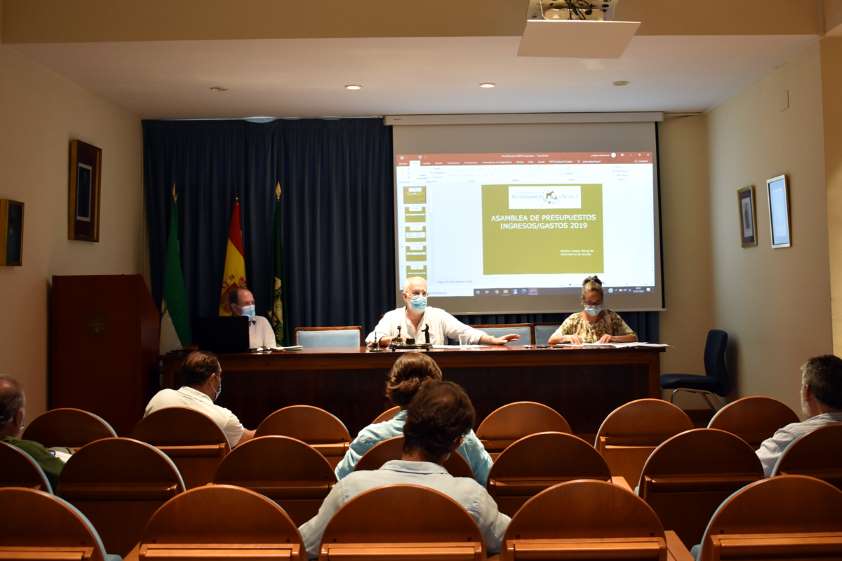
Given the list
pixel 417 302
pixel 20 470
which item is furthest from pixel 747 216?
pixel 20 470

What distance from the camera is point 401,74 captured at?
20.0 feet

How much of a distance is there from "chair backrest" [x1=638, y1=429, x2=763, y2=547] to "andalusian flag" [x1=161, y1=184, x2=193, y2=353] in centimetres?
535

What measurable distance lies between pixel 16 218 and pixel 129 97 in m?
1.77

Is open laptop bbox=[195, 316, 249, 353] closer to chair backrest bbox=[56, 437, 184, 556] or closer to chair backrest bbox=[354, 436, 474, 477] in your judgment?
chair backrest bbox=[56, 437, 184, 556]

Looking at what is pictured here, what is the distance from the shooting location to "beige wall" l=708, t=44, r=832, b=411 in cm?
559

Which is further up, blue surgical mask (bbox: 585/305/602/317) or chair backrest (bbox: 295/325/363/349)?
blue surgical mask (bbox: 585/305/602/317)

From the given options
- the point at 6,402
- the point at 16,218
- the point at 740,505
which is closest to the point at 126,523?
the point at 6,402

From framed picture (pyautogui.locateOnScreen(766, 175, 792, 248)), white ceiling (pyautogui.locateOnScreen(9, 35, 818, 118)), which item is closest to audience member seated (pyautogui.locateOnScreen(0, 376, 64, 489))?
white ceiling (pyautogui.locateOnScreen(9, 35, 818, 118))

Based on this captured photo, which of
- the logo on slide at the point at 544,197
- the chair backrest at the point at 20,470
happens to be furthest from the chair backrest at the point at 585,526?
the logo on slide at the point at 544,197

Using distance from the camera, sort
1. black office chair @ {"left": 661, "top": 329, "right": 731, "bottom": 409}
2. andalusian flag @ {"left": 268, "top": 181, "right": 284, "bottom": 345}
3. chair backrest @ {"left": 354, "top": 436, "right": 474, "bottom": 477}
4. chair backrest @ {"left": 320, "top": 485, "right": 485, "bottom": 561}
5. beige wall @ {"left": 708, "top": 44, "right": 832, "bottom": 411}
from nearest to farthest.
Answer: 1. chair backrest @ {"left": 320, "top": 485, "right": 485, "bottom": 561}
2. chair backrest @ {"left": 354, "top": 436, "right": 474, "bottom": 477}
3. beige wall @ {"left": 708, "top": 44, "right": 832, "bottom": 411}
4. black office chair @ {"left": 661, "top": 329, "right": 731, "bottom": 409}
5. andalusian flag @ {"left": 268, "top": 181, "right": 284, "bottom": 345}

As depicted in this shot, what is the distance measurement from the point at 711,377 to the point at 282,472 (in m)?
5.11

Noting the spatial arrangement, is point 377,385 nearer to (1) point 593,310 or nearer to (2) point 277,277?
(1) point 593,310

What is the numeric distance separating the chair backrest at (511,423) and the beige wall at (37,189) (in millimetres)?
3357

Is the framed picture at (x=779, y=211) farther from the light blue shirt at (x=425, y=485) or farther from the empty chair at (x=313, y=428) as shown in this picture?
the light blue shirt at (x=425, y=485)
